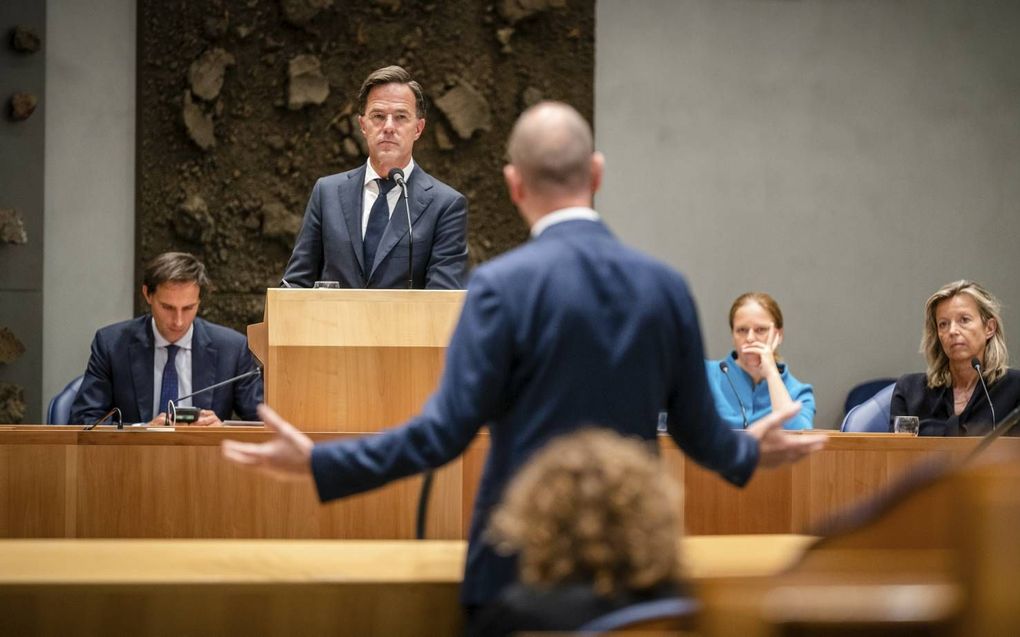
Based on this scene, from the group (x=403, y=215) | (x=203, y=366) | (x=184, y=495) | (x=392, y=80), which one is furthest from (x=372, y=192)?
(x=184, y=495)

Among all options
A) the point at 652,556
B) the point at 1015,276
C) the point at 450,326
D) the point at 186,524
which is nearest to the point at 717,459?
the point at 652,556

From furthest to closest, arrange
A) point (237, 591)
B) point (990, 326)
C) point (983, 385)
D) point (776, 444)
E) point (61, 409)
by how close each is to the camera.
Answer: point (61, 409), point (990, 326), point (983, 385), point (776, 444), point (237, 591)

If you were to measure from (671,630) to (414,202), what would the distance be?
2.61 metres

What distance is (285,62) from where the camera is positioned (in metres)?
5.90

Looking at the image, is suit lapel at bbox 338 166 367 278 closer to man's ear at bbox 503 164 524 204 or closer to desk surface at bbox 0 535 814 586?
desk surface at bbox 0 535 814 586

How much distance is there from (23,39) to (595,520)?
5.08m

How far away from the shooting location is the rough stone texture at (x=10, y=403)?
18.4 feet

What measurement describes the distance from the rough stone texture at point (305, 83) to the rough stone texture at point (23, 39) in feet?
3.90

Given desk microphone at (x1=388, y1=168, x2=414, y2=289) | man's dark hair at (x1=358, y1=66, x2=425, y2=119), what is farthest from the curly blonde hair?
man's dark hair at (x1=358, y1=66, x2=425, y2=119)

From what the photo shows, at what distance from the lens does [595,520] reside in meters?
1.43

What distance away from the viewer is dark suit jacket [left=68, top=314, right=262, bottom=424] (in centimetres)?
444

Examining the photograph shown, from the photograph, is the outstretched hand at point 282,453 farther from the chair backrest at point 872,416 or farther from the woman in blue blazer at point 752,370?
the chair backrest at point 872,416

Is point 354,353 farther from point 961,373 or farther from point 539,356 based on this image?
point 961,373

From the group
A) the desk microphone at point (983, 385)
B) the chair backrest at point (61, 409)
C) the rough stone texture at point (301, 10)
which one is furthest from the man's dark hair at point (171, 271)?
the desk microphone at point (983, 385)
